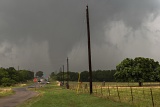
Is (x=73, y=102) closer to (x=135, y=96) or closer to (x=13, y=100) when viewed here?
(x=135, y=96)

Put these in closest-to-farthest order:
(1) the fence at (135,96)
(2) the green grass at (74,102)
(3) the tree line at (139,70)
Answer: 1. (1) the fence at (135,96)
2. (2) the green grass at (74,102)
3. (3) the tree line at (139,70)

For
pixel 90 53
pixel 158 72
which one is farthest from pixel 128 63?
pixel 90 53

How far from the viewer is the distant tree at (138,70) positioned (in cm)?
9744

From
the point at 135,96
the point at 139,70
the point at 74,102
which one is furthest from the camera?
the point at 139,70

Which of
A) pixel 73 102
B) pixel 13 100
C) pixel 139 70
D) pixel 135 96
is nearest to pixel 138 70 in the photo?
pixel 139 70

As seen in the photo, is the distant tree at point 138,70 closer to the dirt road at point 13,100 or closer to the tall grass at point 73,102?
the dirt road at point 13,100

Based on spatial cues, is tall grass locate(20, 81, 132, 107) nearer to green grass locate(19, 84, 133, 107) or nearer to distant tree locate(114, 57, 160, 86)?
green grass locate(19, 84, 133, 107)

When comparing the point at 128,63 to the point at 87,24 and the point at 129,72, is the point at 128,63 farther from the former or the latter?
the point at 87,24

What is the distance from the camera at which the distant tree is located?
3836 inches

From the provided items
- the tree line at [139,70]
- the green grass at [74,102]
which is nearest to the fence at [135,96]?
the green grass at [74,102]

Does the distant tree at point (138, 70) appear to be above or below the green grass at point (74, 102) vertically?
above

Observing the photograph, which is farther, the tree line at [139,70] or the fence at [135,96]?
the tree line at [139,70]

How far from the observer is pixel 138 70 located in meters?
97.8

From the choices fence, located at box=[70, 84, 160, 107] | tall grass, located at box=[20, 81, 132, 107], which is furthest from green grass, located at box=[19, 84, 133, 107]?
fence, located at box=[70, 84, 160, 107]
